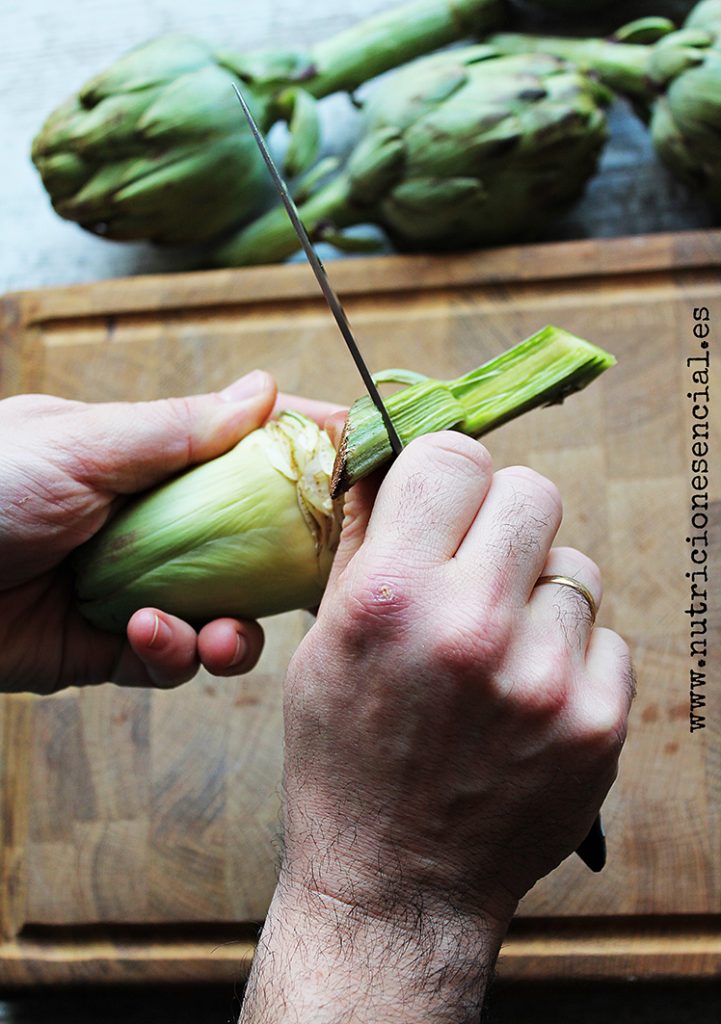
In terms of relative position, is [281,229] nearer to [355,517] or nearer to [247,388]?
[247,388]

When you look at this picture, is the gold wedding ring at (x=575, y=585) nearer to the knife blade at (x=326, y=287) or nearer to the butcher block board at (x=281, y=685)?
the knife blade at (x=326, y=287)

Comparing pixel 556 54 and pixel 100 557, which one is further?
pixel 556 54

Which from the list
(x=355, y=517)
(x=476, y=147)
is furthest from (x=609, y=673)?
(x=476, y=147)

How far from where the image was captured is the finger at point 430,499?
2.60 ft

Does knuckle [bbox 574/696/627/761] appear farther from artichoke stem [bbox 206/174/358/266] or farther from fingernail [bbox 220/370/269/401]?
artichoke stem [bbox 206/174/358/266]

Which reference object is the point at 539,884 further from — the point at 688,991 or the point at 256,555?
the point at 256,555

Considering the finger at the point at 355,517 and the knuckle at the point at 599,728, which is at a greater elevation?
the finger at the point at 355,517

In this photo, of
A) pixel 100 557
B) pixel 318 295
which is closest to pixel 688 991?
pixel 100 557

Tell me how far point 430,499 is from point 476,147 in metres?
0.67

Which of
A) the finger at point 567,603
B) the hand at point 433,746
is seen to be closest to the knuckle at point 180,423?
the hand at point 433,746

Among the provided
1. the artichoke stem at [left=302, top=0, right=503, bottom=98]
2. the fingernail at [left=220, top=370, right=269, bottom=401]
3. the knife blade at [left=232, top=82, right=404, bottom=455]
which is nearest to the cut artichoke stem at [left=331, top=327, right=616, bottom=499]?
the knife blade at [left=232, top=82, right=404, bottom=455]

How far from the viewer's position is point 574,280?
1344 millimetres

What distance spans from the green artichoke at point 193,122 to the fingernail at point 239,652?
0.65 m

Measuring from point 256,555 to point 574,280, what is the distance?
2.04 feet
